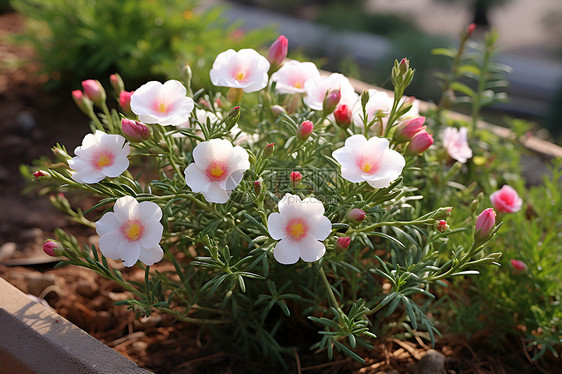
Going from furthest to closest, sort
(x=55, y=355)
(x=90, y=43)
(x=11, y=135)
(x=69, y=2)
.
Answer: (x=69, y=2) < (x=90, y=43) < (x=11, y=135) < (x=55, y=355)

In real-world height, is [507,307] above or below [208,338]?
above

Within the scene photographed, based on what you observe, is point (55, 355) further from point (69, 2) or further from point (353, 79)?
point (69, 2)

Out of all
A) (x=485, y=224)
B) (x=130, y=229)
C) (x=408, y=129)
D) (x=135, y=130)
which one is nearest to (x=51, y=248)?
(x=130, y=229)

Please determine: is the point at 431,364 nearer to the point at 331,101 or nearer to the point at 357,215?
the point at 357,215

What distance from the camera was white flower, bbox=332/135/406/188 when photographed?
107cm

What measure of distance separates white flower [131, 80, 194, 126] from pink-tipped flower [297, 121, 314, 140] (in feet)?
0.78

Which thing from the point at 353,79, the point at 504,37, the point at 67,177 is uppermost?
the point at 67,177

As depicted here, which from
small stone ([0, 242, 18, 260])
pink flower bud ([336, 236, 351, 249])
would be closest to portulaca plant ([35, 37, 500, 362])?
pink flower bud ([336, 236, 351, 249])

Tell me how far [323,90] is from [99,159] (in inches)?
21.4

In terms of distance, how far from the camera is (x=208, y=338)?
58.6 inches

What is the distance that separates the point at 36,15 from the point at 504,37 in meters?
8.24

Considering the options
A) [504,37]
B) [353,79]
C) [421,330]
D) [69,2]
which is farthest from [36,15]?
[504,37]

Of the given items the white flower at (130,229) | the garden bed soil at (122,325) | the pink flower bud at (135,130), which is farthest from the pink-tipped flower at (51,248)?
the garden bed soil at (122,325)

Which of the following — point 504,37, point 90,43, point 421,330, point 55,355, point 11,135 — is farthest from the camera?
point 504,37
